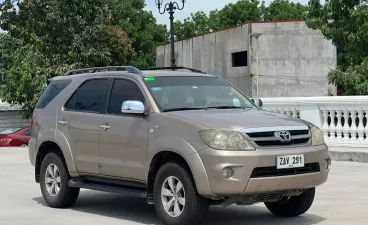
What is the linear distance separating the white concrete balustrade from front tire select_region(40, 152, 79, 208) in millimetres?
7485

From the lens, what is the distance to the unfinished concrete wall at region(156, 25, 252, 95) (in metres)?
46.3

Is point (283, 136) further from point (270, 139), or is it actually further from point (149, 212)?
point (149, 212)

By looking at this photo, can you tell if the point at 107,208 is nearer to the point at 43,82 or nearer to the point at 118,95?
the point at 118,95

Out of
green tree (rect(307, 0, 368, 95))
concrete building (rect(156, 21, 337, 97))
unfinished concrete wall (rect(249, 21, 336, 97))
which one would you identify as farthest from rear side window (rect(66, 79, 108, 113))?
unfinished concrete wall (rect(249, 21, 336, 97))

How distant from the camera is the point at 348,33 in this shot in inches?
899

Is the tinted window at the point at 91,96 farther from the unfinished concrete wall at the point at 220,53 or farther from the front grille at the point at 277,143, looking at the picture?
the unfinished concrete wall at the point at 220,53

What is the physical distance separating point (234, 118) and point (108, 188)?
2016 millimetres

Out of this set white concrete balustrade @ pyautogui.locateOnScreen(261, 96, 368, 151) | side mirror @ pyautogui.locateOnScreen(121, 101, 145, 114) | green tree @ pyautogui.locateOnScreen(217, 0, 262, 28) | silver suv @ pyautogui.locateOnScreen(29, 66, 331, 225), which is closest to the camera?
silver suv @ pyautogui.locateOnScreen(29, 66, 331, 225)

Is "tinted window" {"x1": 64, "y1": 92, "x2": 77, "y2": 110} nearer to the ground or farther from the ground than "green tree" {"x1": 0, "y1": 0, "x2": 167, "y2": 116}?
nearer to the ground

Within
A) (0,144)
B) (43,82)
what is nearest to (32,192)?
(0,144)

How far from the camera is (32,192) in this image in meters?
11.2

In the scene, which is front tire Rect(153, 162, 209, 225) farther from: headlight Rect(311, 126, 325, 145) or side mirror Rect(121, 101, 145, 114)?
headlight Rect(311, 126, 325, 145)

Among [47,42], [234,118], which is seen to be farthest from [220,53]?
[234,118]

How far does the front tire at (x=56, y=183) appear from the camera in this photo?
9.27 metres
